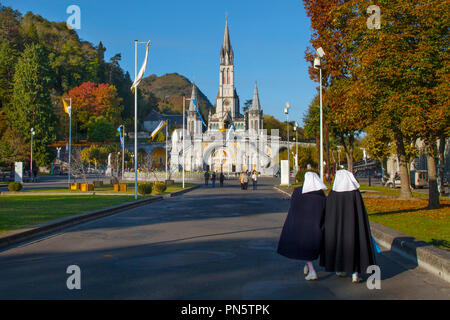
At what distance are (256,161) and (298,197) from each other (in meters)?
96.3

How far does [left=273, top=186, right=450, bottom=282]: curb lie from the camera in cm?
690

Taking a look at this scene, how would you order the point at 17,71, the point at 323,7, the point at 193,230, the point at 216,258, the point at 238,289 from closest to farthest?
the point at 238,289 → the point at 216,258 → the point at 193,230 → the point at 323,7 → the point at 17,71

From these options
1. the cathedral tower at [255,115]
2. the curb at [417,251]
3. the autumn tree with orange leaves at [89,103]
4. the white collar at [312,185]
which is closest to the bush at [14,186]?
the curb at [417,251]

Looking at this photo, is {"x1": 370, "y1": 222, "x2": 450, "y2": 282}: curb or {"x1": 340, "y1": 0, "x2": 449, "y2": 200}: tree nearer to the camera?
{"x1": 370, "y1": 222, "x2": 450, "y2": 282}: curb

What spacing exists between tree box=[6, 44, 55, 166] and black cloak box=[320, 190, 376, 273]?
2444 inches

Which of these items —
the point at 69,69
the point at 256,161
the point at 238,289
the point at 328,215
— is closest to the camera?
the point at 238,289

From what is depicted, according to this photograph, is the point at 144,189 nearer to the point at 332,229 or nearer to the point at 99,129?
the point at 332,229

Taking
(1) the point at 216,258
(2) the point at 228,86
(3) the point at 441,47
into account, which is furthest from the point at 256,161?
(1) the point at 216,258

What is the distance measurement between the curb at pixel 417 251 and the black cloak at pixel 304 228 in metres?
2.02

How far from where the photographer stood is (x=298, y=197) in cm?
654

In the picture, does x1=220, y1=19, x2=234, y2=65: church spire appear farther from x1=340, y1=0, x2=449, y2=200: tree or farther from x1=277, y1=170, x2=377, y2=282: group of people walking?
x1=277, y1=170, x2=377, y2=282: group of people walking

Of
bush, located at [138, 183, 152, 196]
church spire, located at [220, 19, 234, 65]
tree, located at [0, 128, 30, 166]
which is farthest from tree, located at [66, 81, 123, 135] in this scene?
bush, located at [138, 183, 152, 196]

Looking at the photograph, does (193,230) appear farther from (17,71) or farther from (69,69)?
(69,69)

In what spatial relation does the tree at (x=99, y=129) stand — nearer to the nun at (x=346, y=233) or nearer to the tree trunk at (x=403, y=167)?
the tree trunk at (x=403, y=167)
